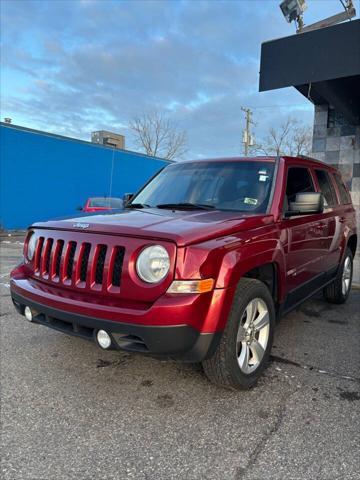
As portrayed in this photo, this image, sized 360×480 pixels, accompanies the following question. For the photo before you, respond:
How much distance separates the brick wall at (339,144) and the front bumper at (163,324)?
29.8 ft

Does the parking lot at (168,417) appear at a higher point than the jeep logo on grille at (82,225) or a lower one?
lower

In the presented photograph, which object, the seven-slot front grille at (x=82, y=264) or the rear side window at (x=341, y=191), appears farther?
the rear side window at (x=341, y=191)

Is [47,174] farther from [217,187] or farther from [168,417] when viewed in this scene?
[168,417]

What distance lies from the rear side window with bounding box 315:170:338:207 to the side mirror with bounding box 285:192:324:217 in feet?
3.83

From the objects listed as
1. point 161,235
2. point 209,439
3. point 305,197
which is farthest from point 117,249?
point 305,197

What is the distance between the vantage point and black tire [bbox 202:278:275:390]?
2.77 m

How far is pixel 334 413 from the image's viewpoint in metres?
2.79

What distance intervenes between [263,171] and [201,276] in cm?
167

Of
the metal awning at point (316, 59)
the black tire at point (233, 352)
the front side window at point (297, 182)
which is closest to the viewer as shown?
the black tire at point (233, 352)

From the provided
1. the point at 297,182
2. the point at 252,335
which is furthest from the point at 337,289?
the point at 252,335

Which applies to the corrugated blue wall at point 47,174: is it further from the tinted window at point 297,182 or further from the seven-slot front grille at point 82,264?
the seven-slot front grille at point 82,264

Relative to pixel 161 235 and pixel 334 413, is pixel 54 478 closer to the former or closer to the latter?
pixel 161 235

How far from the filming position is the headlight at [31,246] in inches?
131

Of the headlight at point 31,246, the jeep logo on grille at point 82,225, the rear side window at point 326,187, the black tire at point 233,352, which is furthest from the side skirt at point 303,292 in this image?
the headlight at point 31,246
